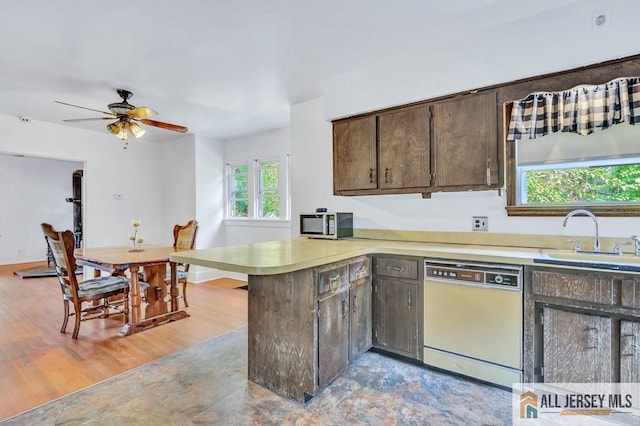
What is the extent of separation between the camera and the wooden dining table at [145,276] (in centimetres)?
302

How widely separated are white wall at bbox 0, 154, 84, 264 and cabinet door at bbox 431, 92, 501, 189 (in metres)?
7.68

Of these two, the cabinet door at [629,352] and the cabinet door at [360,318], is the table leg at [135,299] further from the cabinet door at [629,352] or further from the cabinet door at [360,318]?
the cabinet door at [629,352]

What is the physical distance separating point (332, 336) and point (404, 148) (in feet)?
5.47

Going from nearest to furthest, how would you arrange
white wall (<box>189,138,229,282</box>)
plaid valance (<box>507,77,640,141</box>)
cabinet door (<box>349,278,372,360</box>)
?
plaid valance (<box>507,77,640,141</box>) → cabinet door (<box>349,278,372,360</box>) → white wall (<box>189,138,229,282</box>)

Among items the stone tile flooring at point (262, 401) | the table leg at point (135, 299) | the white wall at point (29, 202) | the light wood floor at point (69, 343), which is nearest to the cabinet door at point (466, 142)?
the stone tile flooring at point (262, 401)

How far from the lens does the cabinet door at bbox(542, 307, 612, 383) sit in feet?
5.66

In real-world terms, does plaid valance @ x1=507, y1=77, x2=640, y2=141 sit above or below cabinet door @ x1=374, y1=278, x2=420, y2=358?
above

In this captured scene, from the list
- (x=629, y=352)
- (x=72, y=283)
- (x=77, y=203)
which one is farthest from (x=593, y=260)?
(x=77, y=203)

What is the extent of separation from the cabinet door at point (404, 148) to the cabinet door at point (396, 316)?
0.88 meters

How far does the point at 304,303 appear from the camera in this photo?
6.29 feet

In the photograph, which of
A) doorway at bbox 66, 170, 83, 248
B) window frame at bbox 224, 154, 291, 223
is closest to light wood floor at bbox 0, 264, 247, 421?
window frame at bbox 224, 154, 291, 223

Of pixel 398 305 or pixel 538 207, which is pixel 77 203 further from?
pixel 538 207

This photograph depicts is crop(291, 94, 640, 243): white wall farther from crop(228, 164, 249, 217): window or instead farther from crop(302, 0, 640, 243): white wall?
crop(228, 164, 249, 217): window

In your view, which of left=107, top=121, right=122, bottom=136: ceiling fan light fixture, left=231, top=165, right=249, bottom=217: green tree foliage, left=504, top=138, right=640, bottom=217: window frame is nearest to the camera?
left=504, top=138, right=640, bottom=217: window frame
